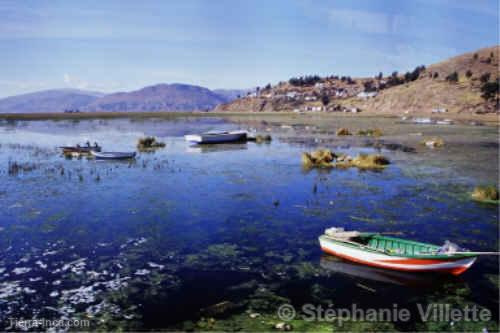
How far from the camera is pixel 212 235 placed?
2355cm

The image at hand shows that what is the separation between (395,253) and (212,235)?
32.3ft

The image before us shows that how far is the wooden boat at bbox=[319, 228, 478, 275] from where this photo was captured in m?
17.6

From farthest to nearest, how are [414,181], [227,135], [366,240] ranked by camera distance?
[227,135], [414,181], [366,240]

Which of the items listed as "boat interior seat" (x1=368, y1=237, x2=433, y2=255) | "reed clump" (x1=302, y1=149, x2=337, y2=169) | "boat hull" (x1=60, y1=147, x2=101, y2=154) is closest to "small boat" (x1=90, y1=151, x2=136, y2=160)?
"boat hull" (x1=60, y1=147, x2=101, y2=154)

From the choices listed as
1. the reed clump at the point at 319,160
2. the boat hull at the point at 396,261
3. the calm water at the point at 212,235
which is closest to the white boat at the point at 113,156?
the calm water at the point at 212,235

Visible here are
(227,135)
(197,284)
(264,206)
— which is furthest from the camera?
(227,135)

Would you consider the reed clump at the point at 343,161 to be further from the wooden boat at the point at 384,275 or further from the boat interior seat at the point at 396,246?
the wooden boat at the point at 384,275

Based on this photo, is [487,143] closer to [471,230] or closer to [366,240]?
[471,230]

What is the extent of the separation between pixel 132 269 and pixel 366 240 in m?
11.2

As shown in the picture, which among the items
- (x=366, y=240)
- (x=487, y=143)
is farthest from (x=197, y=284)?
(x=487, y=143)

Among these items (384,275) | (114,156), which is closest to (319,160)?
(114,156)

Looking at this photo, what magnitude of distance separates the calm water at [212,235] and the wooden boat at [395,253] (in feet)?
1.76

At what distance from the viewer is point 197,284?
17.6 metres

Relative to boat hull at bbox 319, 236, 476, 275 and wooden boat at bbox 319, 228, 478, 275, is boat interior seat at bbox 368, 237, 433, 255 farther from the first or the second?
boat hull at bbox 319, 236, 476, 275
